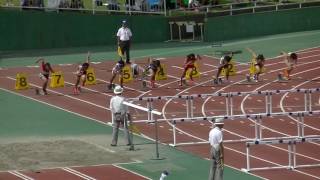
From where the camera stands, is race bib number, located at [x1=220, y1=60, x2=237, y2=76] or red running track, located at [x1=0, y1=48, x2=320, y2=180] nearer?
red running track, located at [x1=0, y1=48, x2=320, y2=180]

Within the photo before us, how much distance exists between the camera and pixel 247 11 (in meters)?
52.8

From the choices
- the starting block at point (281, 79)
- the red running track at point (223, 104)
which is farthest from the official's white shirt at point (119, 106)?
the starting block at point (281, 79)

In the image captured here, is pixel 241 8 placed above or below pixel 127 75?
above

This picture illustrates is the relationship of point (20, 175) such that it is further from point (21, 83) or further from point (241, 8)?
point (241, 8)

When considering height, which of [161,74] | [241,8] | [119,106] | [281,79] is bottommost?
[281,79]

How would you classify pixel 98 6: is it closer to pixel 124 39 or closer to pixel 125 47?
pixel 125 47

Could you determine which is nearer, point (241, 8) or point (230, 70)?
point (230, 70)

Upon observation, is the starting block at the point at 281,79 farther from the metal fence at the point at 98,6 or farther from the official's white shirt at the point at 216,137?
the official's white shirt at the point at 216,137

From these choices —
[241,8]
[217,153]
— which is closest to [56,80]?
[217,153]

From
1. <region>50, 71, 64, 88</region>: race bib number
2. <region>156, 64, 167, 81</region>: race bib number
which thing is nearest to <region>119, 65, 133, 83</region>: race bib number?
<region>156, 64, 167, 81</region>: race bib number

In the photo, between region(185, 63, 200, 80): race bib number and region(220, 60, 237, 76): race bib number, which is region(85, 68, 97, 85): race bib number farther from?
region(220, 60, 237, 76): race bib number

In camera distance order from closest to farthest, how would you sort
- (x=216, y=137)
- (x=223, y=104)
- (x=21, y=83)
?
(x=216, y=137) → (x=223, y=104) → (x=21, y=83)

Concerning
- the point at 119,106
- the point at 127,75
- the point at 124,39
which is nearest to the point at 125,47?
the point at 124,39

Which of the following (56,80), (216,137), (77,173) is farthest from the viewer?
(56,80)
